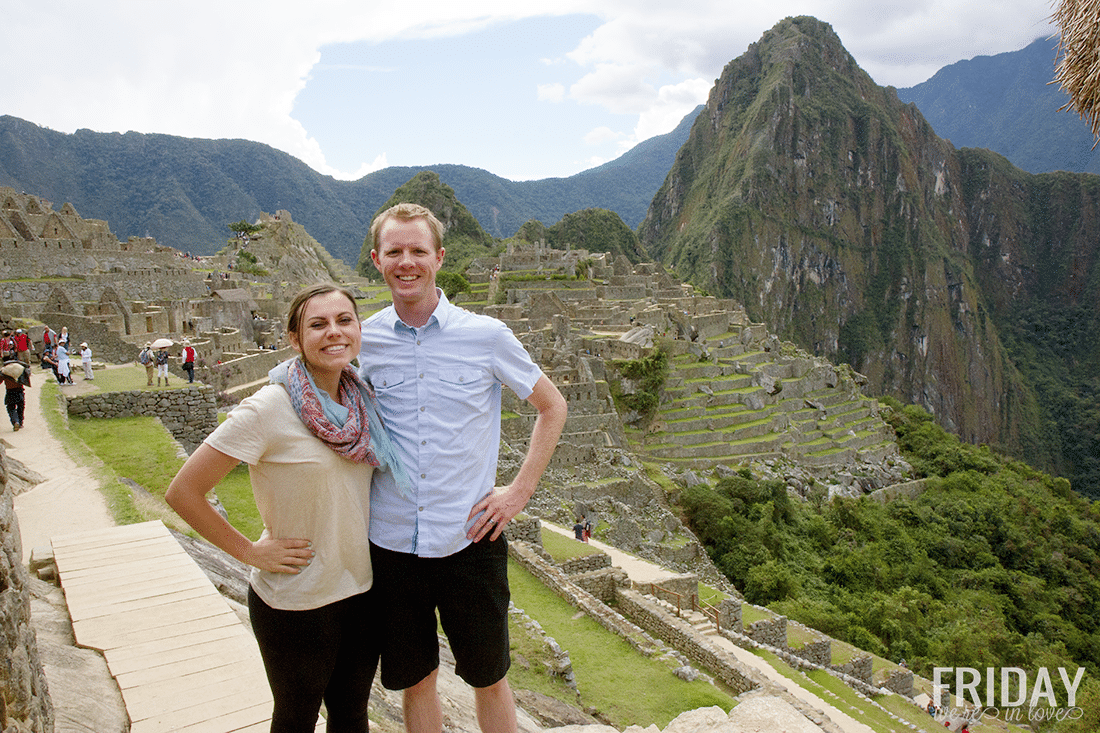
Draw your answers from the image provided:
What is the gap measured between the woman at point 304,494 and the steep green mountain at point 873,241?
117306mm

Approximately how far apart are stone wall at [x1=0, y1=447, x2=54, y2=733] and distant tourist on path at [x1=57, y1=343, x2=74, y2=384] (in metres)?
11.9

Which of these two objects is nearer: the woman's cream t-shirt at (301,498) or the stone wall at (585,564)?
the woman's cream t-shirt at (301,498)

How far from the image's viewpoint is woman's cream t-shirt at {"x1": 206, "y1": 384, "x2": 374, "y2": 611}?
8.77ft

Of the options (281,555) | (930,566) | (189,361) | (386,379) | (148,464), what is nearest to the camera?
(281,555)

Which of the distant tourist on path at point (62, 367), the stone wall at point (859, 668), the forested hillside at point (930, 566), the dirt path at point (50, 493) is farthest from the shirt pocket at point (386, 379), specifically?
the forested hillside at point (930, 566)

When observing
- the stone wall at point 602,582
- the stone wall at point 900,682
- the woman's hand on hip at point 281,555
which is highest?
the woman's hand on hip at point 281,555

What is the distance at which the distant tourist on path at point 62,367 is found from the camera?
42.0ft

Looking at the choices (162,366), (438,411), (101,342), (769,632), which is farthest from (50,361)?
(769,632)

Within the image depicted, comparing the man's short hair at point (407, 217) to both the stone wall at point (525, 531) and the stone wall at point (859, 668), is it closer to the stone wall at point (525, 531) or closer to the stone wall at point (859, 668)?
the stone wall at point (525, 531)

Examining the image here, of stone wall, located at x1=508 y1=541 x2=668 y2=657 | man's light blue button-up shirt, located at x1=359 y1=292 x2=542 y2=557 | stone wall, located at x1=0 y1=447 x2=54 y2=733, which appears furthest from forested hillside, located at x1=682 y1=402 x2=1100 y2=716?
stone wall, located at x1=0 y1=447 x2=54 y2=733

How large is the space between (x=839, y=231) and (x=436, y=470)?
166 metres

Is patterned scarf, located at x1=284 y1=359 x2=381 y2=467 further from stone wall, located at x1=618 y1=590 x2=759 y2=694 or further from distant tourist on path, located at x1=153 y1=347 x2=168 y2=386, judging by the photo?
distant tourist on path, located at x1=153 y1=347 x2=168 y2=386

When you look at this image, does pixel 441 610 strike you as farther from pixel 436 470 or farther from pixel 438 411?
pixel 438 411

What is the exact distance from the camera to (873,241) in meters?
157
